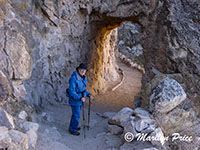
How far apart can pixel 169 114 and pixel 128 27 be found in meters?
16.1

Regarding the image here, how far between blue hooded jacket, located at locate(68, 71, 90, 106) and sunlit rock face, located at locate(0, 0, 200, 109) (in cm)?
105

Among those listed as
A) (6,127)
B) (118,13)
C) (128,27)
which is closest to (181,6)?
(118,13)

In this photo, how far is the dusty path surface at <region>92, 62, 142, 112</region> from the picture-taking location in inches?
333

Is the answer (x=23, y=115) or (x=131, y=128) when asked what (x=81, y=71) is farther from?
(x=131, y=128)

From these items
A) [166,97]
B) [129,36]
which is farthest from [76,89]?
[129,36]

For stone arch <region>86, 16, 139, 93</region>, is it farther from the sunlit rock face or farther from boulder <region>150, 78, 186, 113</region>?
boulder <region>150, 78, 186, 113</region>

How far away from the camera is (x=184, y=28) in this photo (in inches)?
218

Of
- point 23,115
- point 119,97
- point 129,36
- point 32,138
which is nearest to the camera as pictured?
point 32,138

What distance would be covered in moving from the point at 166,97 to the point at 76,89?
1854mm

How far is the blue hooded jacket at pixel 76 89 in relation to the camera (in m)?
4.47

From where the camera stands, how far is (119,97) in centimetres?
962

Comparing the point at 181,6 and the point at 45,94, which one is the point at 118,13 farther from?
the point at 45,94

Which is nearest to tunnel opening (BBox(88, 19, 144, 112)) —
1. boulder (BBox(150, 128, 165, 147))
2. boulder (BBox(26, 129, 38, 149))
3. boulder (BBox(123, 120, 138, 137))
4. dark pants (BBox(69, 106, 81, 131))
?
dark pants (BBox(69, 106, 81, 131))

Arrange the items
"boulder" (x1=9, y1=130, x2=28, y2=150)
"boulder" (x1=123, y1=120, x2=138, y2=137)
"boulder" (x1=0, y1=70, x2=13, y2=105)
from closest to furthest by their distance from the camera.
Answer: "boulder" (x1=9, y1=130, x2=28, y2=150)
"boulder" (x1=0, y1=70, x2=13, y2=105)
"boulder" (x1=123, y1=120, x2=138, y2=137)
